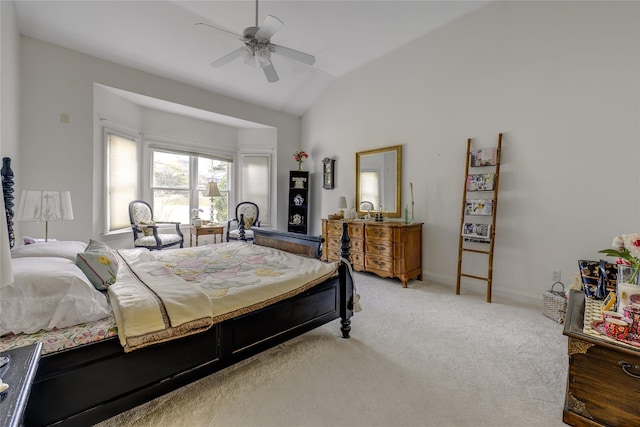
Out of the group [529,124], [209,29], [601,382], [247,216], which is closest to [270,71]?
[209,29]

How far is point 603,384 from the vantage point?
136 cm

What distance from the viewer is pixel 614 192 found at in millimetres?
2641

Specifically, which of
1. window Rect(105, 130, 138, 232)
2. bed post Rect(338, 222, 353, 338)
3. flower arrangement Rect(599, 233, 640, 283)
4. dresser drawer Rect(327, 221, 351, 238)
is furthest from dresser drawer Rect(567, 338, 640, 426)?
window Rect(105, 130, 138, 232)

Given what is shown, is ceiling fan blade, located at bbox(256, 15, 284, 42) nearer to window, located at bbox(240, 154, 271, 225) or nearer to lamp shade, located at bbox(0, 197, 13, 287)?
lamp shade, located at bbox(0, 197, 13, 287)

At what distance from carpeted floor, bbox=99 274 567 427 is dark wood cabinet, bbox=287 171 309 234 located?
323 cm

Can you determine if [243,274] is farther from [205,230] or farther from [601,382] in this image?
[205,230]

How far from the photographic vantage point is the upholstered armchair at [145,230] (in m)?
4.18

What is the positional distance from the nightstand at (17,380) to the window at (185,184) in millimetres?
4468

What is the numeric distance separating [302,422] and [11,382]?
1.22 metres

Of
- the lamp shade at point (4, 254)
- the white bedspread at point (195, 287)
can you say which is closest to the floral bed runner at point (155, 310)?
the white bedspread at point (195, 287)

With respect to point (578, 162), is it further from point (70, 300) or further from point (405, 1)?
point (70, 300)

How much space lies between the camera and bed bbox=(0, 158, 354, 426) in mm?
1188

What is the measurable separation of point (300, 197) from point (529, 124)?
385 centimetres

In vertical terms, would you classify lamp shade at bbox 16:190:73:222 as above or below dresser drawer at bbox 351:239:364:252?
above
